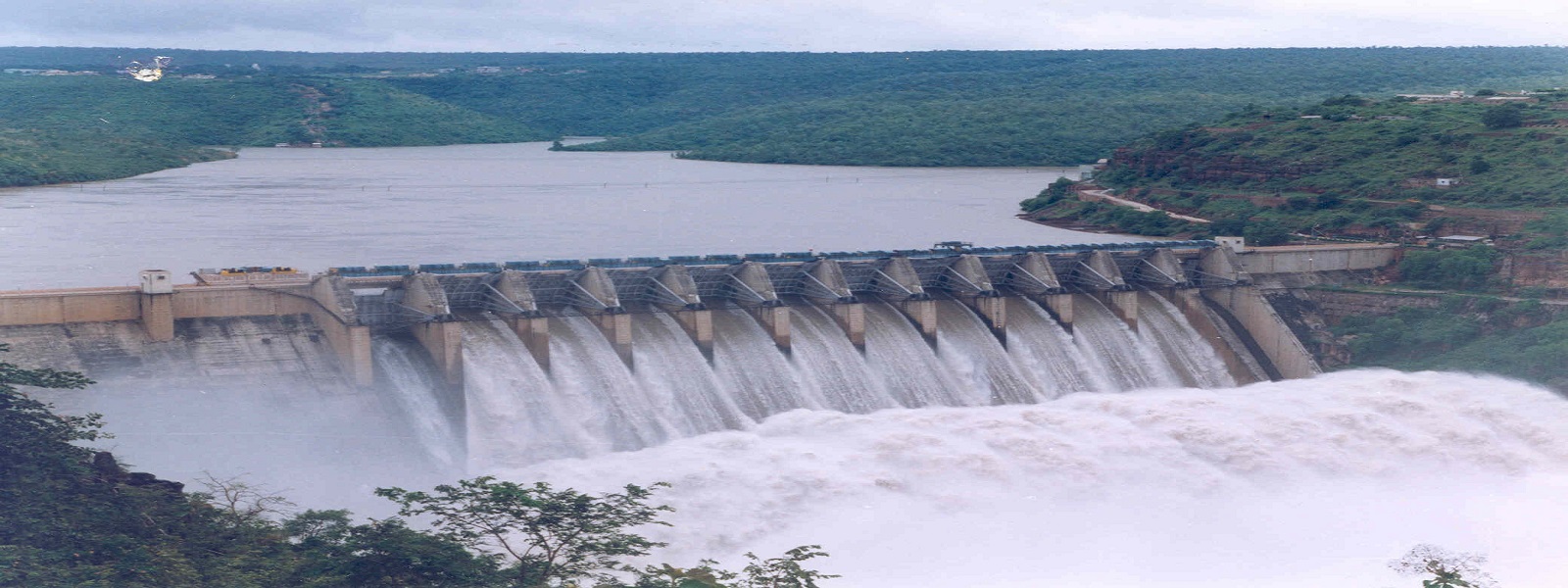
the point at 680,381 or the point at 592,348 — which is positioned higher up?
the point at 592,348

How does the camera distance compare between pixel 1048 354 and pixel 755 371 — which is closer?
pixel 755 371

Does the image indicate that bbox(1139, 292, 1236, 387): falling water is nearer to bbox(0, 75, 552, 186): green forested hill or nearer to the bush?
the bush

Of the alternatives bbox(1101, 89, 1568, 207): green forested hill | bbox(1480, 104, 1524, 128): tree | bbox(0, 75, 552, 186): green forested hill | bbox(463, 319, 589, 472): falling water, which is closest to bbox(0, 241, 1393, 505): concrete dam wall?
bbox(463, 319, 589, 472): falling water

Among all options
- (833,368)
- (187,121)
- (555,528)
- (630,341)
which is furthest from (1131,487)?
(187,121)

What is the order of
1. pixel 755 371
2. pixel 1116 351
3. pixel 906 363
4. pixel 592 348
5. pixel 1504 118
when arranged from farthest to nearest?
pixel 1504 118, pixel 1116 351, pixel 906 363, pixel 755 371, pixel 592 348

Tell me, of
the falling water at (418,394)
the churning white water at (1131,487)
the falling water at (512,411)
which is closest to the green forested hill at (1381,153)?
the churning white water at (1131,487)

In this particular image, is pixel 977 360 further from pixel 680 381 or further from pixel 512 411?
pixel 512 411

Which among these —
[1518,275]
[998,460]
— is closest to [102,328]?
[998,460]
